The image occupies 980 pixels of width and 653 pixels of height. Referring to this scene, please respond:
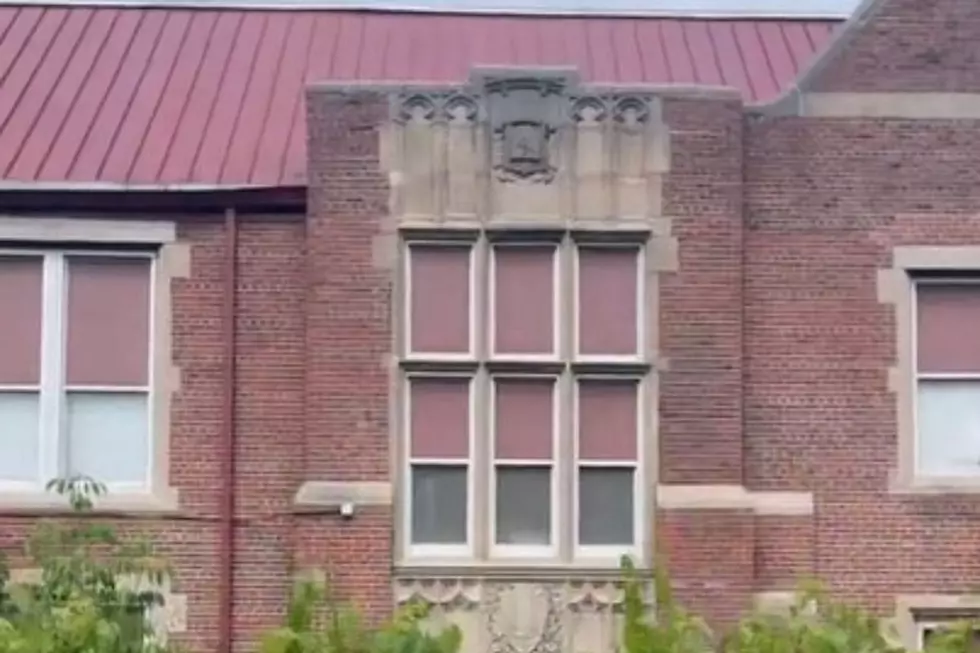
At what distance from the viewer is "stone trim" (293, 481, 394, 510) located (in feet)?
51.9

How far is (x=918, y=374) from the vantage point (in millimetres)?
16516

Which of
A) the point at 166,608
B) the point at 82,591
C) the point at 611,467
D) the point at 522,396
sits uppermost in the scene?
the point at 522,396

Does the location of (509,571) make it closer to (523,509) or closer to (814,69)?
(523,509)

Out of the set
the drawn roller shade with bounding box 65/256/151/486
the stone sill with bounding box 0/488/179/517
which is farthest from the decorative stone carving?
the drawn roller shade with bounding box 65/256/151/486

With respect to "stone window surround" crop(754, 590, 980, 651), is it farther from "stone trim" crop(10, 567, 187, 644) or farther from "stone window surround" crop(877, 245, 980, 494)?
"stone trim" crop(10, 567, 187, 644)

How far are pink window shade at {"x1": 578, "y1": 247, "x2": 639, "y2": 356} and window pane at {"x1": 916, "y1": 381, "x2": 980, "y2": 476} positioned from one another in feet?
8.80

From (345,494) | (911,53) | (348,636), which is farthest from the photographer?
(911,53)

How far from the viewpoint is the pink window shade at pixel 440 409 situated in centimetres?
1611

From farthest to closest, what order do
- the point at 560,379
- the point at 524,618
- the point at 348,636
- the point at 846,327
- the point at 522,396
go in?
the point at 846,327
the point at 522,396
the point at 560,379
the point at 524,618
the point at 348,636

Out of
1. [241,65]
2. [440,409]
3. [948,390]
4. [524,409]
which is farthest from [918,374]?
[241,65]

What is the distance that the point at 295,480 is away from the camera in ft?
53.9

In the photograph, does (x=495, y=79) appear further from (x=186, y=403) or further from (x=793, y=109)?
(x=186, y=403)

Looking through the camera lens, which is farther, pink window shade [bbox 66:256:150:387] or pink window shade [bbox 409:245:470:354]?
pink window shade [bbox 66:256:150:387]

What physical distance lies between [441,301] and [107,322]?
3023 millimetres
